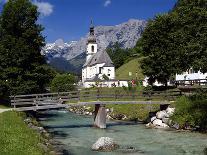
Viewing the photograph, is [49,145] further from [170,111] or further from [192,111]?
[170,111]

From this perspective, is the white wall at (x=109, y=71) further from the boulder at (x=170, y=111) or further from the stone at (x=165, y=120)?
the stone at (x=165, y=120)

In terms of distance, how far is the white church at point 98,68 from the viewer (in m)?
149

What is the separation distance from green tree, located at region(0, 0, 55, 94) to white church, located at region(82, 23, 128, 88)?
8395 cm

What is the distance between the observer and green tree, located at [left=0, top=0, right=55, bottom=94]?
2151 inches

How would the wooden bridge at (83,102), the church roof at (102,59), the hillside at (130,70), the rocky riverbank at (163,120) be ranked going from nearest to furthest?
the wooden bridge at (83,102) < the rocky riverbank at (163,120) < the hillside at (130,70) < the church roof at (102,59)

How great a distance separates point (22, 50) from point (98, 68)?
116796 mm

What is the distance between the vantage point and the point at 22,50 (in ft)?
181

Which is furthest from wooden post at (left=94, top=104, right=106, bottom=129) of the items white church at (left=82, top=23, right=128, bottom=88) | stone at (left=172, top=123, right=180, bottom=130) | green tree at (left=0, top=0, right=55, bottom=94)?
white church at (left=82, top=23, right=128, bottom=88)

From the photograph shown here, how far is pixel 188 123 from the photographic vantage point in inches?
1763

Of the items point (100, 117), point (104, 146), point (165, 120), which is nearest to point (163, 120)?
point (165, 120)

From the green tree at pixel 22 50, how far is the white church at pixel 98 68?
84.0m

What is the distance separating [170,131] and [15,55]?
24.2 metres

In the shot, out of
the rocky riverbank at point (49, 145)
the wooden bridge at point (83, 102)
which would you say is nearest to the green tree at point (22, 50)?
the wooden bridge at point (83, 102)

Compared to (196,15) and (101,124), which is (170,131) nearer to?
(101,124)
